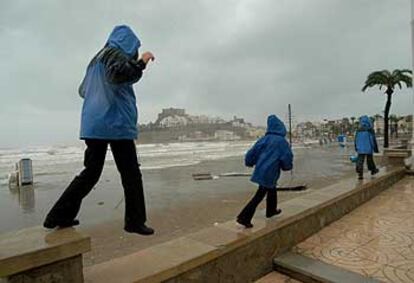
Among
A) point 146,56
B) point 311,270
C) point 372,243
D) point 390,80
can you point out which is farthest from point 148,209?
point 390,80

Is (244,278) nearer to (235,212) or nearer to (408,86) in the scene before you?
(235,212)

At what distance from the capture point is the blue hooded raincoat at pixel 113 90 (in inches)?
80.7

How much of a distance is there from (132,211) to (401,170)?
26.0ft

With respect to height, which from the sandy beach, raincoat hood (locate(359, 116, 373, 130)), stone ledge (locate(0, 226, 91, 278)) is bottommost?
the sandy beach

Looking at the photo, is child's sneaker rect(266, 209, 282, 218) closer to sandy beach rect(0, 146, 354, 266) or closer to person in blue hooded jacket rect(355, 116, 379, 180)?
sandy beach rect(0, 146, 354, 266)

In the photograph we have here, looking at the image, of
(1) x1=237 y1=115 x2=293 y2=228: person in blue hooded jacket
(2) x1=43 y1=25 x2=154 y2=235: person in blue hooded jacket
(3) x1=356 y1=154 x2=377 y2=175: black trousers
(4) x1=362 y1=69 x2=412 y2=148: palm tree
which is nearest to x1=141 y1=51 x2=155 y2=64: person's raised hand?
(2) x1=43 y1=25 x2=154 y2=235: person in blue hooded jacket

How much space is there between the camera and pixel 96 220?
6.81m

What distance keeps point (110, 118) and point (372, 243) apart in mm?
3174

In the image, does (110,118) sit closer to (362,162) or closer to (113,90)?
(113,90)

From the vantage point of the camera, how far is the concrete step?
2.88 m

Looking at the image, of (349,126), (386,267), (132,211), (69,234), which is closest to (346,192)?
(386,267)

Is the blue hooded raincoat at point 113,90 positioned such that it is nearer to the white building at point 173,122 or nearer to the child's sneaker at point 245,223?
the child's sneaker at point 245,223

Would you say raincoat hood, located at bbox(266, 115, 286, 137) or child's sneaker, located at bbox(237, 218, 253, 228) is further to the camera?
raincoat hood, located at bbox(266, 115, 286, 137)

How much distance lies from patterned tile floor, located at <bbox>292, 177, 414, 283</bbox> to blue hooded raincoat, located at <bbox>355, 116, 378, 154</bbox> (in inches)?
79.4
